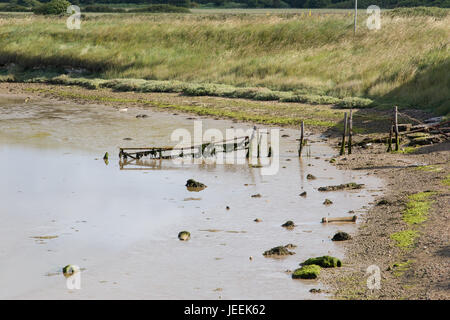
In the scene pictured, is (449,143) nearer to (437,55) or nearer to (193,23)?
(437,55)

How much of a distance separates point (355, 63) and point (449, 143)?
631 inches

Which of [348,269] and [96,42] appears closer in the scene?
[348,269]

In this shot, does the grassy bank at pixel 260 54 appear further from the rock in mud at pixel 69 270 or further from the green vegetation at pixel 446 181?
the rock in mud at pixel 69 270

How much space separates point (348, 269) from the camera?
1588 centimetres

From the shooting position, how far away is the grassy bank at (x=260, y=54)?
4069 cm

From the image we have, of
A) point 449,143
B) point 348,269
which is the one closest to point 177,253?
point 348,269

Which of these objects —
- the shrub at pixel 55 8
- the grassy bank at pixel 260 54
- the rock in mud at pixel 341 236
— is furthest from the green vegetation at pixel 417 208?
the shrub at pixel 55 8

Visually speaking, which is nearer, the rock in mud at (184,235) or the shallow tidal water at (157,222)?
the shallow tidal water at (157,222)

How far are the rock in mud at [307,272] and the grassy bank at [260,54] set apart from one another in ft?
66.9

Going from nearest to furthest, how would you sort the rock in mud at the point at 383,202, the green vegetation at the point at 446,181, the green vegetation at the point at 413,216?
1. the green vegetation at the point at 413,216
2. the rock in mud at the point at 383,202
3. the green vegetation at the point at 446,181

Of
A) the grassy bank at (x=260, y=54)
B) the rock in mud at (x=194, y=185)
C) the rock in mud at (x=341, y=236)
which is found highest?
the grassy bank at (x=260, y=54)

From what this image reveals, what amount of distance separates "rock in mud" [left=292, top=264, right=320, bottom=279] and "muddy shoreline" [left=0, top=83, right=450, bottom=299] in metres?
0.19

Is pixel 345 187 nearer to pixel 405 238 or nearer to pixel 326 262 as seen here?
pixel 405 238

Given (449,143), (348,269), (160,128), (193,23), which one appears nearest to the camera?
(348,269)
